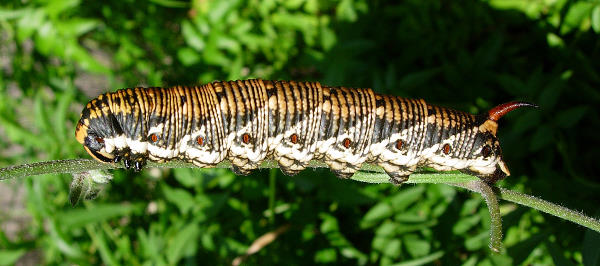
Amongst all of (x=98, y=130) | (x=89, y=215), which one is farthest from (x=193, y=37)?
(x=98, y=130)

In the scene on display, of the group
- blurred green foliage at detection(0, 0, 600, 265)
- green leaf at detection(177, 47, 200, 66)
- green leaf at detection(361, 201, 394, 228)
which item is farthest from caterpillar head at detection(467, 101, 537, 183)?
green leaf at detection(177, 47, 200, 66)

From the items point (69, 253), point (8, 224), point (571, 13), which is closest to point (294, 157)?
point (69, 253)

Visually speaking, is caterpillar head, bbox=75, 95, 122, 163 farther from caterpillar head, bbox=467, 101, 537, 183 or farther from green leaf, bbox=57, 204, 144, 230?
caterpillar head, bbox=467, 101, 537, 183

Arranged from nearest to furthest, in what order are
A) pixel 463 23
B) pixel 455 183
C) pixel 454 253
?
pixel 455 183 → pixel 454 253 → pixel 463 23

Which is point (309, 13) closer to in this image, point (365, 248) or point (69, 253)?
point (365, 248)

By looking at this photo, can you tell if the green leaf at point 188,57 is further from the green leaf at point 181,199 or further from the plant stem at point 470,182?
the plant stem at point 470,182

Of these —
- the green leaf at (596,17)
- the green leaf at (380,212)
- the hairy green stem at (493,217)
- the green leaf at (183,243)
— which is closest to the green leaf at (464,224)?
the green leaf at (380,212)

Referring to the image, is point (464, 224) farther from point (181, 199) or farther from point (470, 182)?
point (181, 199)
